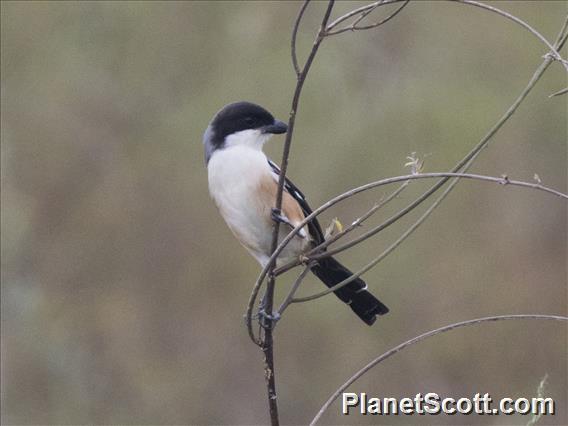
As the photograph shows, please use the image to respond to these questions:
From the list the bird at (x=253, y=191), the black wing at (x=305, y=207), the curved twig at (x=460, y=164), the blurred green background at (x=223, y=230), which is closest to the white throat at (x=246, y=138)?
the bird at (x=253, y=191)

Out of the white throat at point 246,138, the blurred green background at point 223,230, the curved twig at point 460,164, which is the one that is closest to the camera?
the curved twig at point 460,164

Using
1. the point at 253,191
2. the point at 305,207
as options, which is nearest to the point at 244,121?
the point at 253,191

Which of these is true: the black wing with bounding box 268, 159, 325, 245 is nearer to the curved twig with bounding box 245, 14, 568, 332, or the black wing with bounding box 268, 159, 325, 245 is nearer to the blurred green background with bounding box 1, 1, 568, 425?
the curved twig with bounding box 245, 14, 568, 332

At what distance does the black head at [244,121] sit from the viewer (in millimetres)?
3711

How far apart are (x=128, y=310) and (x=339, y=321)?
1402mm

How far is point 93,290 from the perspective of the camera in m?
6.57

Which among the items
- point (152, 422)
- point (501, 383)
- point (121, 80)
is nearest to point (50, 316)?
point (152, 422)

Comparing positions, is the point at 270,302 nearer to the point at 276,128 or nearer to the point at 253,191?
the point at 253,191

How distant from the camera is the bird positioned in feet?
11.9

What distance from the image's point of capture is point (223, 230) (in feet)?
21.1

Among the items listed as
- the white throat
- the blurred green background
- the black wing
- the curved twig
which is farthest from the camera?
the blurred green background

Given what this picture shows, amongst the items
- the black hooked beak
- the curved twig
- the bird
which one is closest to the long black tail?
the bird

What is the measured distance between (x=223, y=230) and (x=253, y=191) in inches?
111

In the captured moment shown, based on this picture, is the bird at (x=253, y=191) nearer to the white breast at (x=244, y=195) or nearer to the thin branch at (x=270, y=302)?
the white breast at (x=244, y=195)
